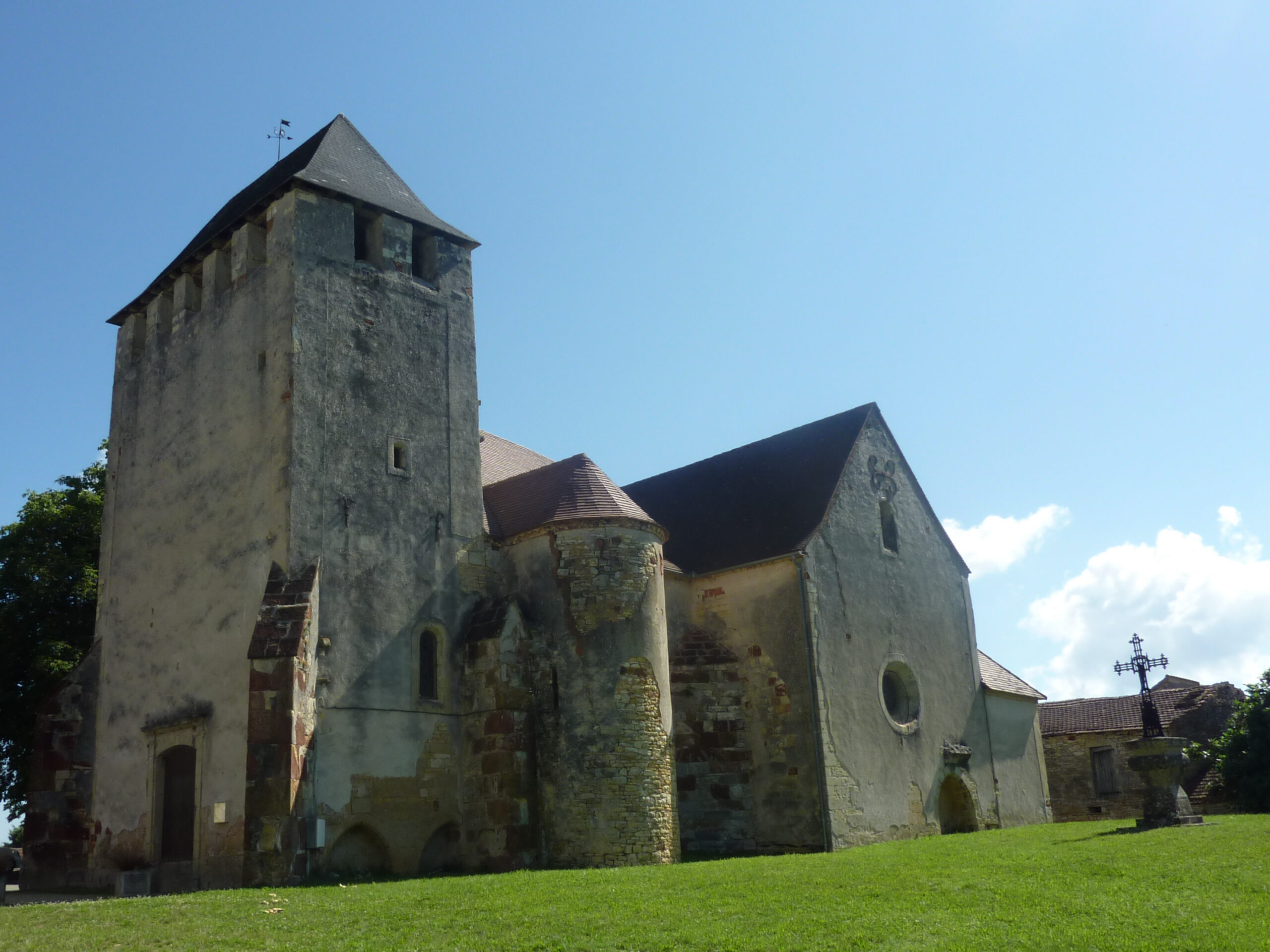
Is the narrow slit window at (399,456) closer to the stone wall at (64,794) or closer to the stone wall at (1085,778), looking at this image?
the stone wall at (64,794)

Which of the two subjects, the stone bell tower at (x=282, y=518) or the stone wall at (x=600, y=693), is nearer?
the stone bell tower at (x=282, y=518)

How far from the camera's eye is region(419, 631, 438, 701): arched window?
1775 centimetres

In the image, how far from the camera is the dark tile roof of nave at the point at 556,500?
18.8m

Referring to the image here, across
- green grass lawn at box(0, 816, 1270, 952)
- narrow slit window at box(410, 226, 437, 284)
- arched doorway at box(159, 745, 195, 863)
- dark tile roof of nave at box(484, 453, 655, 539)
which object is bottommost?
green grass lawn at box(0, 816, 1270, 952)

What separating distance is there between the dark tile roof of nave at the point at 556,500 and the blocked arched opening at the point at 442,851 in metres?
5.10

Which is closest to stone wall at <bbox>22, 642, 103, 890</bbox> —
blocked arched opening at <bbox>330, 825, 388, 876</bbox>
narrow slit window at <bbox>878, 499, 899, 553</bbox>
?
blocked arched opening at <bbox>330, 825, 388, 876</bbox>

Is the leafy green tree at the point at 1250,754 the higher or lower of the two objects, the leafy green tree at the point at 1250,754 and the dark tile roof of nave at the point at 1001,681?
the lower

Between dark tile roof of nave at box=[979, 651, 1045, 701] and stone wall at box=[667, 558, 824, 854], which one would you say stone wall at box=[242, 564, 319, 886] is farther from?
dark tile roof of nave at box=[979, 651, 1045, 701]

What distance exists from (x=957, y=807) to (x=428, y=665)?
41.2 ft

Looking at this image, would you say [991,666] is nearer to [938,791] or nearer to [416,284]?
[938,791]

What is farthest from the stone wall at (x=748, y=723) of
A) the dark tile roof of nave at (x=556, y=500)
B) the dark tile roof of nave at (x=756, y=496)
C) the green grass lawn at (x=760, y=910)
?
the green grass lawn at (x=760, y=910)

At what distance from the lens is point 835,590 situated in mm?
21484

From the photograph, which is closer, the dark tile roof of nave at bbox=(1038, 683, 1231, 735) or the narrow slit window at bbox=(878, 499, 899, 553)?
the narrow slit window at bbox=(878, 499, 899, 553)

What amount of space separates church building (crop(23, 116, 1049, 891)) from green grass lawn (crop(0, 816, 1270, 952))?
8.04 ft
